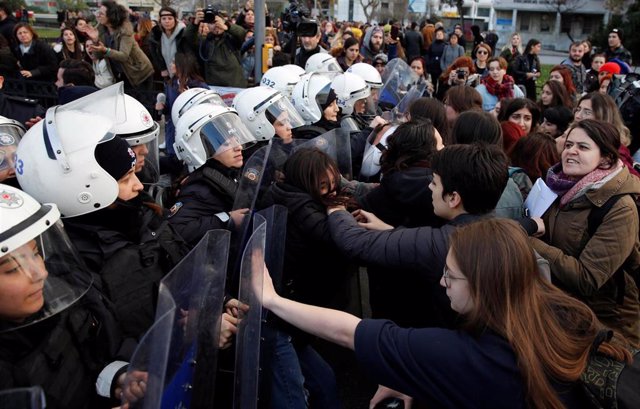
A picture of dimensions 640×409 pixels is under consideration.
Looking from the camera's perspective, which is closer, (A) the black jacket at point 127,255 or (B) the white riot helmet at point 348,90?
(A) the black jacket at point 127,255

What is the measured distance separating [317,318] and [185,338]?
0.56 m

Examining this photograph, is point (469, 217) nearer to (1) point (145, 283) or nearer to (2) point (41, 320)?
(1) point (145, 283)

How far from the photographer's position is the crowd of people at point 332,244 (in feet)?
4.99

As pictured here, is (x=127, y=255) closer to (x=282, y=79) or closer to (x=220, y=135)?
(x=220, y=135)

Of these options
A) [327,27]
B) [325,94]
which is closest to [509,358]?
[325,94]

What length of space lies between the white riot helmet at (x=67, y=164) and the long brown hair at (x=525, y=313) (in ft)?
4.65

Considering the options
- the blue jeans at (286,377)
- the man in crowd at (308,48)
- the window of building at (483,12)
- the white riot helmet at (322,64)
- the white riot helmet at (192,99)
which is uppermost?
the window of building at (483,12)

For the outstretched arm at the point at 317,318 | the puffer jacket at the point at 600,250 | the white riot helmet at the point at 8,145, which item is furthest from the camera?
the white riot helmet at the point at 8,145

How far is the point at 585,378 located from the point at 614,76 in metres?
7.34

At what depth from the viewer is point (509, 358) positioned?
1.47 m

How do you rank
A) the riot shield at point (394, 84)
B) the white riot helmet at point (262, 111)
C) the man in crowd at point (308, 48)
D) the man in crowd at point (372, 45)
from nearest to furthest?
the white riot helmet at point (262, 111)
the riot shield at point (394, 84)
the man in crowd at point (308, 48)
the man in crowd at point (372, 45)

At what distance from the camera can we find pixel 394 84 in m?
6.54

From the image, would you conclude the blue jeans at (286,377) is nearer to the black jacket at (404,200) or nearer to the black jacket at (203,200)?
the black jacket at (203,200)

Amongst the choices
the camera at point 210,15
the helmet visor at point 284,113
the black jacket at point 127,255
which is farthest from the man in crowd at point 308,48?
the black jacket at point 127,255
